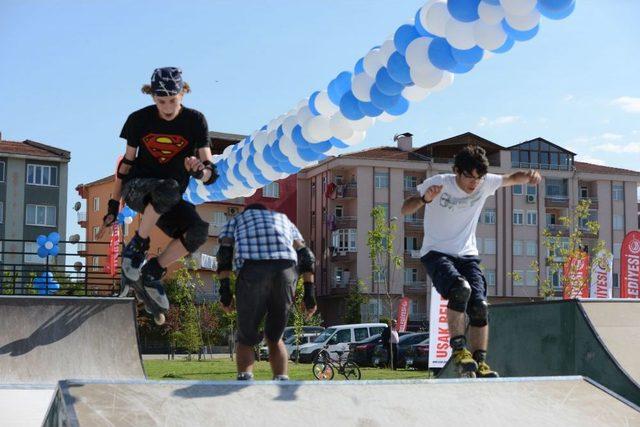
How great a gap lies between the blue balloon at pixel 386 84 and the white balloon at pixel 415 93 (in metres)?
0.08

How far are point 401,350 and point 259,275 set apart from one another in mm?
24458

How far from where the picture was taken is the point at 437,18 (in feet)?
24.2

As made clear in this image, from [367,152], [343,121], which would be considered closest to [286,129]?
[343,121]

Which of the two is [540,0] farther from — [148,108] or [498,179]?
[148,108]

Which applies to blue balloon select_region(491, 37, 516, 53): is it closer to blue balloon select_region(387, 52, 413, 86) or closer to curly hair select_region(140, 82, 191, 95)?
blue balloon select_region(387, 52, 413, 86)

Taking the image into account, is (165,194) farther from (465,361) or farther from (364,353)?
(364,353)

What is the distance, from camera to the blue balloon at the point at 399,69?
25.9ft

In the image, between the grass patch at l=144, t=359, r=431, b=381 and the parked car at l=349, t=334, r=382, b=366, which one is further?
the parked car at l=349, t=334, r=382, b=366

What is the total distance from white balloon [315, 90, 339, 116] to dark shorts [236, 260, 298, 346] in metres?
3.31

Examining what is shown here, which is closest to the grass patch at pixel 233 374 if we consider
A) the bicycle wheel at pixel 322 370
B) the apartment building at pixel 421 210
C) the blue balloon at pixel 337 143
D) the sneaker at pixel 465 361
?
the bicycle wheel at pixel 322 370

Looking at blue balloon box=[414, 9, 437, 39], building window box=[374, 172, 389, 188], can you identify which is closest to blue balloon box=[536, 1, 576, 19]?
blue balloon box=[414, 9, 437, 39]

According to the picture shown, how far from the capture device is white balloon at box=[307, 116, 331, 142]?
9.42m

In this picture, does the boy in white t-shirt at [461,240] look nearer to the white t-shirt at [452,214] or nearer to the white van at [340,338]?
the white t-shirt at [452,214]

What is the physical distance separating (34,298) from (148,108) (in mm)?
8007
